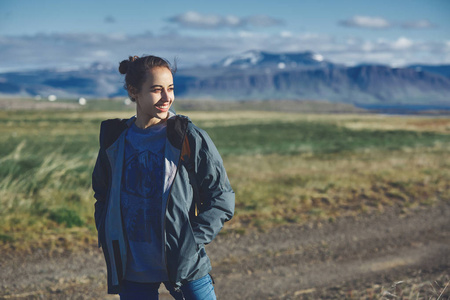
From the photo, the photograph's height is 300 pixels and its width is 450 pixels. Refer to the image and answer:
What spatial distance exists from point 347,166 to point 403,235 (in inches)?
364

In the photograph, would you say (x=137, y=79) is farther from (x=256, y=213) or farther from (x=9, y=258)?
(x=256, y=213)

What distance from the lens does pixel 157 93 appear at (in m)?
2.29

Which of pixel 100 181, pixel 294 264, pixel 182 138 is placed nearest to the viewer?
pixel 182 138

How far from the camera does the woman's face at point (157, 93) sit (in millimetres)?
2283

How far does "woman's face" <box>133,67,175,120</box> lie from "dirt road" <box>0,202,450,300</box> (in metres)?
2.72

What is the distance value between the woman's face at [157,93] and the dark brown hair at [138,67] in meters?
0.02

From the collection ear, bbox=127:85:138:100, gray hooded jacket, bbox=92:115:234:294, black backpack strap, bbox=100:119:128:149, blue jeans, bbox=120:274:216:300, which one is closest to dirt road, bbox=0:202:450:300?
blue jeans, bbox=120:274:216:300

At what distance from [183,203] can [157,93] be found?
0.58 m

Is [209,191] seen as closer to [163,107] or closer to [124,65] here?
[163,107]

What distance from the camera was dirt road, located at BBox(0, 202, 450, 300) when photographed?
4.57m

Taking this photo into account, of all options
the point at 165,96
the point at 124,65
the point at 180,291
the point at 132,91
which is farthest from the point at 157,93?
the point at 180,291

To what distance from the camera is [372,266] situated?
5.32 meters

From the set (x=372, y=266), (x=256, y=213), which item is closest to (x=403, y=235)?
(x=372, y=266)

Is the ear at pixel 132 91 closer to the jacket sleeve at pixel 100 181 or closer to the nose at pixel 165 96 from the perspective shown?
the nose at pixel 165 96
